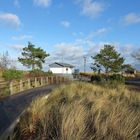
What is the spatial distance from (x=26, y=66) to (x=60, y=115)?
57.4 m

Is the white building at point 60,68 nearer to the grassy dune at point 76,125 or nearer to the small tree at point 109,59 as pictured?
the small tree at point 109,59

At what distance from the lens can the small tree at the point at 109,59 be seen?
7425cm

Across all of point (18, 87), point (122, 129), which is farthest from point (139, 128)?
point (18, 87)

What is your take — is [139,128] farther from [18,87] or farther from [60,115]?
[18,87]

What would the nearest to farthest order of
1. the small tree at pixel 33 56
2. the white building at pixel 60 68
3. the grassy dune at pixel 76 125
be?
the grassy dune at pixel 76 125, the small tree at pixel 33 56, the white building at pixel 60 68

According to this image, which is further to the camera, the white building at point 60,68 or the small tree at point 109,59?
the white building at point 60,68

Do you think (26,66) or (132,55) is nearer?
(26,66)

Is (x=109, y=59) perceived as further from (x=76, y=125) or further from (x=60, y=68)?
(x=76, y=125)

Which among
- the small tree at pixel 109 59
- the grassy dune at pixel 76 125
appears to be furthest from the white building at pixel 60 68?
the grassy dune at pixel 76 125

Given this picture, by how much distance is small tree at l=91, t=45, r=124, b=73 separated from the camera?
244ft

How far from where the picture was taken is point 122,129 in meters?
7.56

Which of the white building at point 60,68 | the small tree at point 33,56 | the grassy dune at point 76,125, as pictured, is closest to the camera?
the grassy dune at point 76,125

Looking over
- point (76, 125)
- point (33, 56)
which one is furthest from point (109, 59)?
point (76, 125)

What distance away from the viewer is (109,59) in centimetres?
7525
